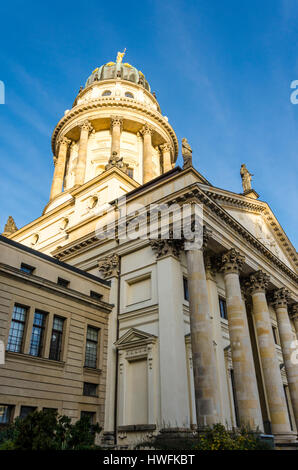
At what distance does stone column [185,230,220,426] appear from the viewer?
16625 mm

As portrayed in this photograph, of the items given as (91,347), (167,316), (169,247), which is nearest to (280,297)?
(169,247)

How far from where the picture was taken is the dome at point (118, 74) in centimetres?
5069

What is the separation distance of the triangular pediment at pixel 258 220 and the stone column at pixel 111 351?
8.29 m

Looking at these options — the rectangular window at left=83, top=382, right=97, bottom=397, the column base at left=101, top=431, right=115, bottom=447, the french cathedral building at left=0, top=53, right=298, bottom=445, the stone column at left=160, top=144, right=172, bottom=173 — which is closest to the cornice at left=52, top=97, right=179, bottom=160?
the stone column at left=160, top=144, right=172, bottom=173

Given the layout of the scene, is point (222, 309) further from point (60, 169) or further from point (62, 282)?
point (60, 169)

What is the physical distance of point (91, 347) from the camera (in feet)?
73.5

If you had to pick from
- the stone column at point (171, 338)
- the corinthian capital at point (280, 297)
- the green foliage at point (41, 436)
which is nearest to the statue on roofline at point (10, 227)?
the stone column at point (171, 338)

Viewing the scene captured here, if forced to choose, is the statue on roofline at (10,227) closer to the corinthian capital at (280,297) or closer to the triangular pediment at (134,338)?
the triangular pediment at (134,338)

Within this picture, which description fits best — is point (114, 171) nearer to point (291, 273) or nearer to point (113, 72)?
point (291, 273)

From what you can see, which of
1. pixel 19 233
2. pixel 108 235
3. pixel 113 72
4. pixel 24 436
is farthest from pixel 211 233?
pixel 113 72

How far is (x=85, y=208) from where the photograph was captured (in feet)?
105

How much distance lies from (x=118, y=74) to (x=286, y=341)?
4036cm

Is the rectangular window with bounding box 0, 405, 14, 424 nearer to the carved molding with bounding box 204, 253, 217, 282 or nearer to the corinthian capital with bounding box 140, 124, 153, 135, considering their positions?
Answer: the carved molding with bounding box 204, 253, 217, 282

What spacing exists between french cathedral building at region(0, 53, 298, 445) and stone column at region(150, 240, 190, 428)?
2.2 inches
